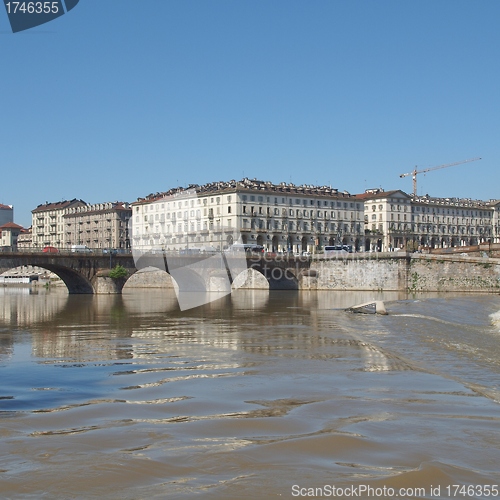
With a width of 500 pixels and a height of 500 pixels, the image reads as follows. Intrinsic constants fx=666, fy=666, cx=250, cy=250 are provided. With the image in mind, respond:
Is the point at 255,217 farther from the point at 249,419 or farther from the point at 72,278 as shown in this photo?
the point at 249,419

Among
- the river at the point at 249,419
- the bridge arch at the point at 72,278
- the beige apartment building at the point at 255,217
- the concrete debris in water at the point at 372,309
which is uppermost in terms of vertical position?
the beige apartment building at the point at 255,217

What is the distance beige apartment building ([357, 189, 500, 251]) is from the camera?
473 ft

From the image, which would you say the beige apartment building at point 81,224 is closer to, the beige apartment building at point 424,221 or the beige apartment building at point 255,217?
the beige apartment building at point 255,217

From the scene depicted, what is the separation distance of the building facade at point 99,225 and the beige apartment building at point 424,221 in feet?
182

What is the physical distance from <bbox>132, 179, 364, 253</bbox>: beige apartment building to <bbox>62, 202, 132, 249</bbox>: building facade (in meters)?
17.7

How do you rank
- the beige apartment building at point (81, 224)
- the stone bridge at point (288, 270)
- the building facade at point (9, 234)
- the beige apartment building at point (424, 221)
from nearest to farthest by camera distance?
1. the stone bridge at point (288, 270)
2. the beige apartment building at point (424, 221)
3. the beige apartment building at point (81, 224)
4. the building facade at point (9, 234)

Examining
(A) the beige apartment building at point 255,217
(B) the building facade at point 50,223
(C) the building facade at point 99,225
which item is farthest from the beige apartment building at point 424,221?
(B) the building facade at point 50,223

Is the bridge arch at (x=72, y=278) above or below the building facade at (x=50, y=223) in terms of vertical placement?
below

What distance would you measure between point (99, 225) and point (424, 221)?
7673 cm

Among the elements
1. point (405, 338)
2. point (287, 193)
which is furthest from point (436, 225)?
point (405, 338)

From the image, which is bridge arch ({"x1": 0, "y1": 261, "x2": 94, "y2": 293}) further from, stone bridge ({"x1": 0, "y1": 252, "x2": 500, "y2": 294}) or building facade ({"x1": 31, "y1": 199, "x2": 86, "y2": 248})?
building facade ({"x1": 31, "y1": 199, "x2": 86, "y2": 248})

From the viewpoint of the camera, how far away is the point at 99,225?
161 metres

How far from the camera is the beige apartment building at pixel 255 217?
403ft

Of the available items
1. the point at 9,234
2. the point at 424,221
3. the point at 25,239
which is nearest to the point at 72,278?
the point at 424,221
